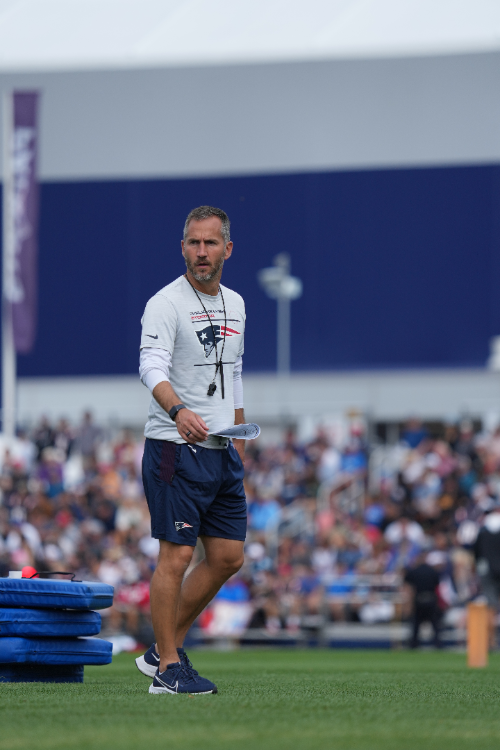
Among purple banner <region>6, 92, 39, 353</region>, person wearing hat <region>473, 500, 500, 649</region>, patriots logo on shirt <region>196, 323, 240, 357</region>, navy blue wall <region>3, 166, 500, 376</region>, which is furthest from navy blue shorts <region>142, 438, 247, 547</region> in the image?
navy blue wall <region>3, 166, 500, 376</region>

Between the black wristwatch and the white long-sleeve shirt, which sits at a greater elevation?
the white long-sleeve shirt

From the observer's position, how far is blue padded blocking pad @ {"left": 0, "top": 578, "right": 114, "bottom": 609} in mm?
5266

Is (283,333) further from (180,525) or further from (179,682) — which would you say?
(179,682)

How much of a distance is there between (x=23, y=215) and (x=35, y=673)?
58.9 ft

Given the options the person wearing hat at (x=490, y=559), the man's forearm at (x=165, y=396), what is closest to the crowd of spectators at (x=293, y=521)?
the person wearing hat at (x=490, y=559)

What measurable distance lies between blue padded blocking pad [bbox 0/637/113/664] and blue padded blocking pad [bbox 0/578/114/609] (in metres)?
0.16

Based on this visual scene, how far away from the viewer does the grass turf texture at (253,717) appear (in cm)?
321

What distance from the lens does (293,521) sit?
60.6ft

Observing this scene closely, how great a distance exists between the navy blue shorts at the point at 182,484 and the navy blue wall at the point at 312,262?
22.0 m

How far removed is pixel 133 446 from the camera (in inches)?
816

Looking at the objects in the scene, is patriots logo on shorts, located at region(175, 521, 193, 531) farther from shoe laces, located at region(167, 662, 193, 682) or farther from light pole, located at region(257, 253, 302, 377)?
light pole, located at region(257, 253, 302, 377)

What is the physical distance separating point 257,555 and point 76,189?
14.1 m

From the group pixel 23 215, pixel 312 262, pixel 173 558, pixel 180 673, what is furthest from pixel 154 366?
pixel 312 262

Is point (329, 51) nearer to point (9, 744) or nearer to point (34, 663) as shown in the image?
point (34, 663)
